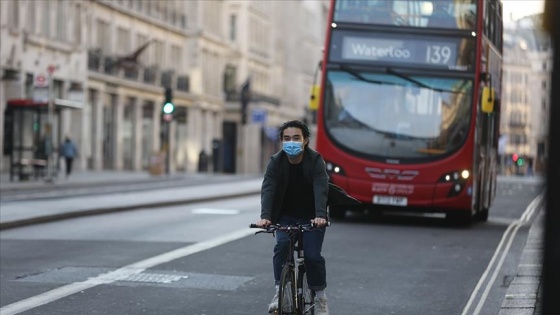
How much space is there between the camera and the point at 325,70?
2098cm

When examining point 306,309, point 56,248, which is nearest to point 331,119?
point 56,248

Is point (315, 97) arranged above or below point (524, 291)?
above

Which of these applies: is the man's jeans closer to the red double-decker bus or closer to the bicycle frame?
the bicycle frame

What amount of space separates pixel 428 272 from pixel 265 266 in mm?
1736

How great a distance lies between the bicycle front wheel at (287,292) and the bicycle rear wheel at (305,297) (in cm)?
13

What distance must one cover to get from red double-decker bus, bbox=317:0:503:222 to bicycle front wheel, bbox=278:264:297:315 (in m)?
13.5

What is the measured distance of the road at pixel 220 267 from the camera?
392 inches

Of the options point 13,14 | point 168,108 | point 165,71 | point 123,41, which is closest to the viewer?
point 168,108

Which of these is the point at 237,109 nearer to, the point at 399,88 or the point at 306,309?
the point at 399,88

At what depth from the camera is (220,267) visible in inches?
515

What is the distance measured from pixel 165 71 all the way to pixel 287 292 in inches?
2691

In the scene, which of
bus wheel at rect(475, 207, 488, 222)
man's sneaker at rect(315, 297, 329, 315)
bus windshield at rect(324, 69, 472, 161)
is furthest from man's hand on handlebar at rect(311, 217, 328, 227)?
bus wheel at rect(475, 207, 488, 222)

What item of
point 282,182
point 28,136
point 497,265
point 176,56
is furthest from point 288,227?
point 176,56

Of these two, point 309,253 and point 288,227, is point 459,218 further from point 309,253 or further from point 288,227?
point 288,227
